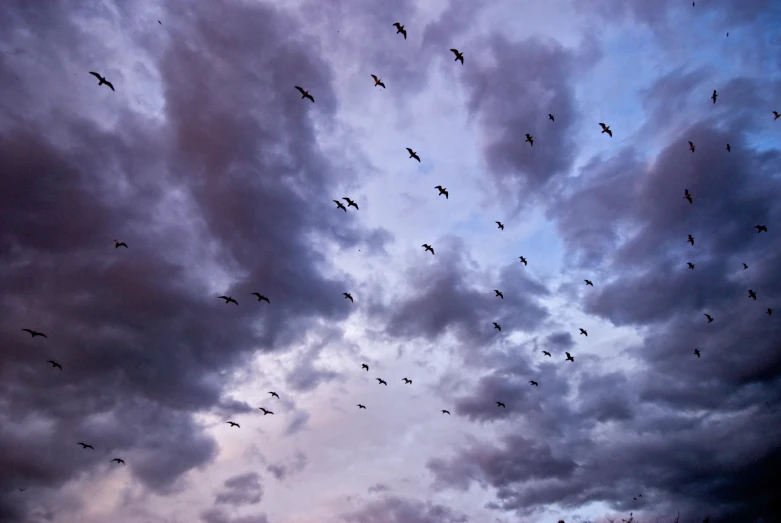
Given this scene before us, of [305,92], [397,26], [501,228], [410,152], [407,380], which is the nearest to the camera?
[397,26]

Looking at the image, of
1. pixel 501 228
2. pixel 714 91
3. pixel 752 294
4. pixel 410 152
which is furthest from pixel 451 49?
pixel 752 294

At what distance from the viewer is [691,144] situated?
71.8 meters

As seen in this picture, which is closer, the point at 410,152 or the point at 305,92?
the point at 305,92

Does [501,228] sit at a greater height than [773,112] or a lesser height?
lesser

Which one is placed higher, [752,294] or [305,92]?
[305,92]

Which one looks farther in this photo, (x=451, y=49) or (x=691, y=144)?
(x=691, y=144)

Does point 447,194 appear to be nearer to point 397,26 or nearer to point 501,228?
point 501,228

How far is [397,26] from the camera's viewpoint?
194 ft

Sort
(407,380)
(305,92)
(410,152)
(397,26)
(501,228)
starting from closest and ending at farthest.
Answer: (397,26), (305,92), (410,152), (501,228), (407,380)

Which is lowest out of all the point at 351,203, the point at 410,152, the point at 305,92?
the point at 351,203

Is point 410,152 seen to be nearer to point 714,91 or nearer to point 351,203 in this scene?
point 351,203

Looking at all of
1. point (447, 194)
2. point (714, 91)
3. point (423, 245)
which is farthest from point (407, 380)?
point (714, 91)

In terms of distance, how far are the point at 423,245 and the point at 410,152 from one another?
64.9 ft

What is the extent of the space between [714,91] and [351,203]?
56.1m
